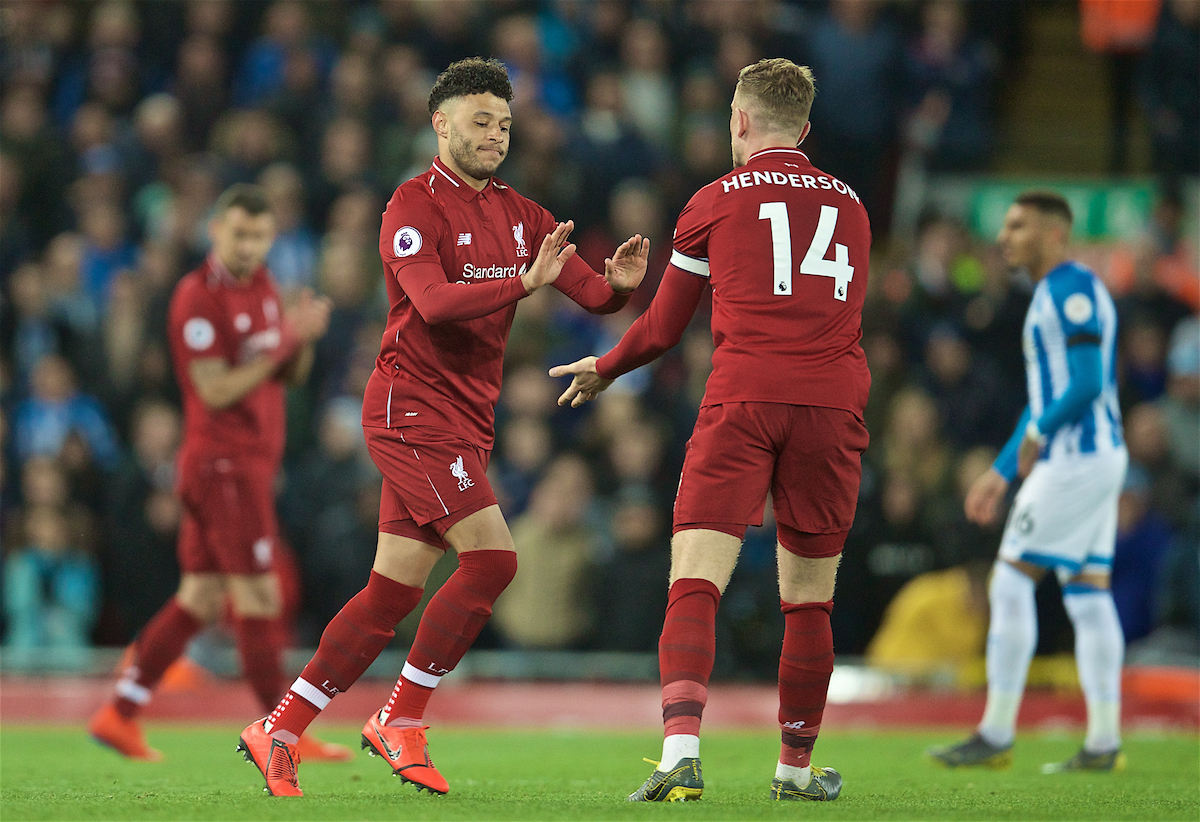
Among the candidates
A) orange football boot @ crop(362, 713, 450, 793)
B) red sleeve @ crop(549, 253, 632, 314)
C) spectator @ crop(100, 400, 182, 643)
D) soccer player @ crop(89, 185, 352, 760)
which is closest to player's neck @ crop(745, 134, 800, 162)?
red sleeve @ crop(549, 253, 632, 314)

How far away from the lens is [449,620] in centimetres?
532

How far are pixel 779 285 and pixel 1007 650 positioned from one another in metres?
2.83

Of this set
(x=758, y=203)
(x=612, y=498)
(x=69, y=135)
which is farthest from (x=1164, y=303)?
(x=69, y=135)

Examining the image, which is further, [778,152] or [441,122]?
[441,122]

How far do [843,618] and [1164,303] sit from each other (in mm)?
3950

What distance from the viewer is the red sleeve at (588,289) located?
5.50 m

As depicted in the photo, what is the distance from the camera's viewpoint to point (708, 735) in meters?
9.19

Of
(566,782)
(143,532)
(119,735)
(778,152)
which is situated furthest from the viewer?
(143,532)

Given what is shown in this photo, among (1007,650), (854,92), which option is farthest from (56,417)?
(1007,650)

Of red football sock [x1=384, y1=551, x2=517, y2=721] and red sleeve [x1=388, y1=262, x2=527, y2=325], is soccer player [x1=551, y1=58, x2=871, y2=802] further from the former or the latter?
red football sock [x1=384, y1=551, x2=517, y2=721]

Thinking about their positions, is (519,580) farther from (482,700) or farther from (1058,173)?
(1058,173)

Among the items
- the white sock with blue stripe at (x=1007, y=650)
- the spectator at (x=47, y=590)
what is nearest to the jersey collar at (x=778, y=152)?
the white sock with blue stripe at (x=1007, y=650)

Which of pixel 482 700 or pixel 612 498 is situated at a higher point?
pixel 612 498

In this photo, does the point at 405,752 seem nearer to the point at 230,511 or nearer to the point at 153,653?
the point at 230,511
